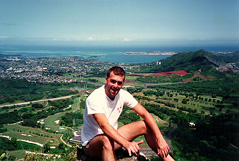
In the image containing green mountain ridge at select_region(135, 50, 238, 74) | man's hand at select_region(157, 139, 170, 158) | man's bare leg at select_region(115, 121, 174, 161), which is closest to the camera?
man's hand at select_region(157, 139, 170, 158)

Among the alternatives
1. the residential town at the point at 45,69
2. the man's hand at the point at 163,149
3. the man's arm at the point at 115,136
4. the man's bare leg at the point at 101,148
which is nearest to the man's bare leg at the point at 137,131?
the man's hand at the point at 163,149

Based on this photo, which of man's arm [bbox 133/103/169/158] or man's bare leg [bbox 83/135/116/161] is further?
man's arm [bbox 133/103/169/158]

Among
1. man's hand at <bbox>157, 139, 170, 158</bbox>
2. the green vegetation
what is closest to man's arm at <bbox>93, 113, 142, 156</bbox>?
man's hand at <bbox>157, 139, 170, 158</bbox>

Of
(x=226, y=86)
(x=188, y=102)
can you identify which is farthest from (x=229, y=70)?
(x=188, y=102)

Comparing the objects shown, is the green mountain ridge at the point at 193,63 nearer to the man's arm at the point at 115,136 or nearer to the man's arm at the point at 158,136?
the man's arm at the point at 158,136

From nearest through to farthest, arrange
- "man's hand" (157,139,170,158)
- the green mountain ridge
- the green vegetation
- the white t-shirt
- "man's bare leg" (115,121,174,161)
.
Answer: the white t-shirt
"man's hand" (157,139,170,158)
"man's bare leg" (115,121,174,161)
the green vegetation
the green mountain ridge

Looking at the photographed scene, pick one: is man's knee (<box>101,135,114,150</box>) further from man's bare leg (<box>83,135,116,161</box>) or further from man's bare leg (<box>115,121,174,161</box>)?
man's bare leg (<box>115,121,174,161</box>)

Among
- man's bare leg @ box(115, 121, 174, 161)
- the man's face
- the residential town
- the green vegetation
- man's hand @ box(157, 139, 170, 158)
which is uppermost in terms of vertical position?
the man's face

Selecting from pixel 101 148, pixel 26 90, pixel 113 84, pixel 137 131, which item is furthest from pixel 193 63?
pixel 101 148

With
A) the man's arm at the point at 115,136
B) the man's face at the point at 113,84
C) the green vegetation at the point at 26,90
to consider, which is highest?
the man's face at the point at 113,84
